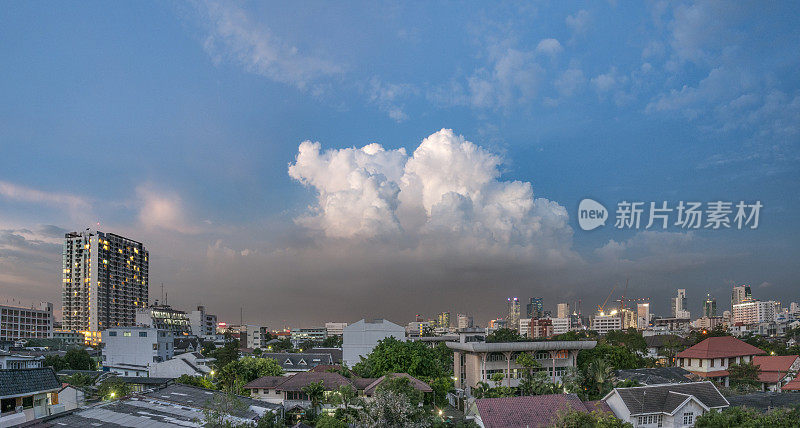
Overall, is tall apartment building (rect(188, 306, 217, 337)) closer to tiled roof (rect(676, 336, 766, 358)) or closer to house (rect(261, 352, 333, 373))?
house (rect(261, 352, 333, 373))

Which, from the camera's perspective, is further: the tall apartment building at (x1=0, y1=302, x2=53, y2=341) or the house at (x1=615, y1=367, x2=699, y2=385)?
the tall apartment building at (x1=0, y1=302, x2=53, y2=341)

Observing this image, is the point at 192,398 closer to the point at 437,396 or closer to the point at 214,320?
the point at 437,396

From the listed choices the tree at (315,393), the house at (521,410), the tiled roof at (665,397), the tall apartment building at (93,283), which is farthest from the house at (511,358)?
the tall apartment building at (93,283)

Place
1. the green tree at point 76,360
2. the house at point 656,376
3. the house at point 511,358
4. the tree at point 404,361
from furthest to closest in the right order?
the green tree at point 76,360
the house at point 511,358
the house at point 656,376
the tree at point 404,361

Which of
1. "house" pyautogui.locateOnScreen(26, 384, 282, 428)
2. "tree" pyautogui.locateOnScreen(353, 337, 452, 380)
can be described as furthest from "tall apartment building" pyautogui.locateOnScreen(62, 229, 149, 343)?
"house" pyautogui.locateOnScreen(26, 384, 282, 428)

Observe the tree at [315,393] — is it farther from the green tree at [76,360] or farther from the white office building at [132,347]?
the green tree at [76,360]

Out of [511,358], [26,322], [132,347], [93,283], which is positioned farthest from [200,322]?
[511,358]

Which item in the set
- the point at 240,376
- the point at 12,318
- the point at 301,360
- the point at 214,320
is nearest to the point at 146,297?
the point at 214,320
